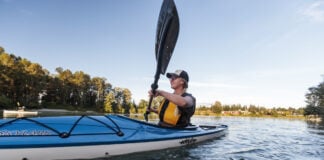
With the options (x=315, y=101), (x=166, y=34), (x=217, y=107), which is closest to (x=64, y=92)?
(x=217, y=107)

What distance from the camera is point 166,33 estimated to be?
714cm

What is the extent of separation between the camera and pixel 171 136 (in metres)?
5.64

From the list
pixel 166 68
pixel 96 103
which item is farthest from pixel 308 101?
pixel 166 68

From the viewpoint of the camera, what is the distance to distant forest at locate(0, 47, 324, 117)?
179 ft

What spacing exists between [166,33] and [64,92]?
2805 inches

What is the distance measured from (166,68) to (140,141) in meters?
2.89

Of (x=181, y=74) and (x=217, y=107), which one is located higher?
(x=217, y=107)

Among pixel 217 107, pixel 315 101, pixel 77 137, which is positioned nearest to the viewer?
pixel 77 137

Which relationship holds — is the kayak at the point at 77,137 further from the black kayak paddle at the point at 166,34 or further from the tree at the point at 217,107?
the tree at the point at 217,107

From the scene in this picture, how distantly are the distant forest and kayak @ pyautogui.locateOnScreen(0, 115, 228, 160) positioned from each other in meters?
43.8

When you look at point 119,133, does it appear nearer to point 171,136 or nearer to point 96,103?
point 171,136

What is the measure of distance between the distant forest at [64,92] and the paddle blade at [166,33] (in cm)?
4201

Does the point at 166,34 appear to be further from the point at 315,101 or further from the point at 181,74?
the point at 315,101

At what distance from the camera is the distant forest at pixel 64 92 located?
5471 cm
